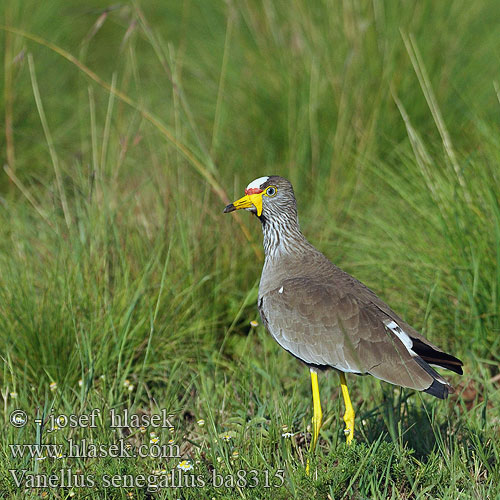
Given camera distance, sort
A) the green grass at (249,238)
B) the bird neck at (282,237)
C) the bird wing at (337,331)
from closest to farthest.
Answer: the bird wing at (337,331)
the green grass at (249,238)
the bird neck at (282,237)

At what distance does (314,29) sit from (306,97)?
2.30 feet

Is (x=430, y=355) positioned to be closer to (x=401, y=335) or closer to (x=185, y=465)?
(x=401, y=335)

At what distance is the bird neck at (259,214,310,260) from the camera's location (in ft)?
13.0

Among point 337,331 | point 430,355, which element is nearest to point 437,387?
point 430,355

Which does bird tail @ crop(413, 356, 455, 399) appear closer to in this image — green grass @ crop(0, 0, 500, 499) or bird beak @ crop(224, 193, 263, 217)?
green grass @ crop(0, 0, 500, 499)

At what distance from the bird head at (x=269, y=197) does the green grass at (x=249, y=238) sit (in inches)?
21.5

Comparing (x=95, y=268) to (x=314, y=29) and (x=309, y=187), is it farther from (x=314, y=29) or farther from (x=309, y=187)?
(x=314, y=29)

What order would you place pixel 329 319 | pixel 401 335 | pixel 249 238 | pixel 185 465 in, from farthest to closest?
pixel 249 238
pixel 329 319
pixel 401 335
pixel 185 465

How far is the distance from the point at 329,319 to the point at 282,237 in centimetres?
64

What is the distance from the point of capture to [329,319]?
3494mm

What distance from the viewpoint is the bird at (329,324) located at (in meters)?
3.29

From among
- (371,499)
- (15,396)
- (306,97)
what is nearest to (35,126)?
(306,97)

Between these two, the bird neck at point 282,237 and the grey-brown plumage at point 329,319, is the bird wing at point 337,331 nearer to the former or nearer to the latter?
the grey-brown plumage at point 329,319

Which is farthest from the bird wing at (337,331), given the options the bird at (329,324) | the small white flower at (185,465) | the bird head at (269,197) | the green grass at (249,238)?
the small white flower at (185,465)
